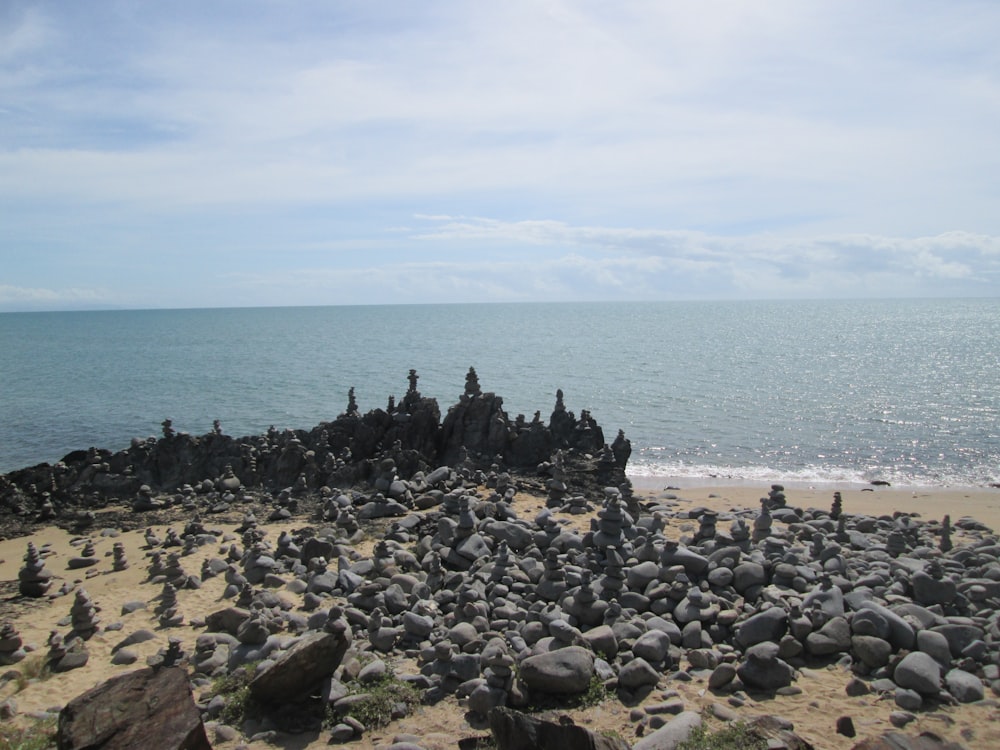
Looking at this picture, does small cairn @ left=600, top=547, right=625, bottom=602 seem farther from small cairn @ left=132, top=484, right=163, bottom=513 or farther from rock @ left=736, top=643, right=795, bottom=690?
small cairn @ left=132, top=484, right=163, bottom=513

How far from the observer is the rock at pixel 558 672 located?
1016 centimetres

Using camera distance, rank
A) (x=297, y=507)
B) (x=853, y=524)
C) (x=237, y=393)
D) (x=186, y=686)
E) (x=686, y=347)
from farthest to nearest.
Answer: (x=686, y=347)
(x=237, y=393)
(x=297, y=507)
(x=853, y=524)
(x=186, y=686)

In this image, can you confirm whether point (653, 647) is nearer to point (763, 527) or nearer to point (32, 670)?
point (763, 527)

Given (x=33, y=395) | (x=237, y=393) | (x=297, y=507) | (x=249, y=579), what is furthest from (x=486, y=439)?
(x=33, y=395)

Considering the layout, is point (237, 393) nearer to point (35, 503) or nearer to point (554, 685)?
point (35, 503)

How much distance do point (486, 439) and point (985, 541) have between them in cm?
1524

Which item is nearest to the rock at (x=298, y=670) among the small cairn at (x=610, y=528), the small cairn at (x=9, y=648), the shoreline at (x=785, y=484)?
the small cairn at (x=9, y=648)

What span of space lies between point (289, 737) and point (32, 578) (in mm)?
9692

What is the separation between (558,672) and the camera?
1018 centimetres

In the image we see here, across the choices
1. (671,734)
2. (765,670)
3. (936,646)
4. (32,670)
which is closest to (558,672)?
(671,734)

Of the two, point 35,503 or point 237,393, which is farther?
point 237,393

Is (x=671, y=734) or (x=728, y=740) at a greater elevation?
(x=728, y=740)

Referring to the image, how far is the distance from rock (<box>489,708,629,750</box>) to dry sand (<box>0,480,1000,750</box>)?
1617mm

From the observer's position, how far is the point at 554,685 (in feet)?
33.3
